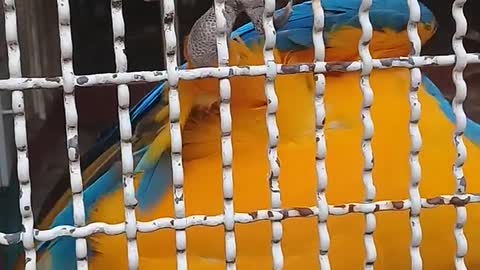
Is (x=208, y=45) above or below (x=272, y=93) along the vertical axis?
above

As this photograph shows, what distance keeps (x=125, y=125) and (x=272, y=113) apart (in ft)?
0.39

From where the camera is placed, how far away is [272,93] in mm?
642

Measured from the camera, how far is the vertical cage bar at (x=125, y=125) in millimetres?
617

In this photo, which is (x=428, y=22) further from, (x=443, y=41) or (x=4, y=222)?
(x=4, y=222)

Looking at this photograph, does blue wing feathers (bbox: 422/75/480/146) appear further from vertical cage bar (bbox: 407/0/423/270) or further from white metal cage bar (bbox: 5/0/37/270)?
white metal cage bar (bbox: 5/0/37/270)

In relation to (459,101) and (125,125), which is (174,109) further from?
(459,101)

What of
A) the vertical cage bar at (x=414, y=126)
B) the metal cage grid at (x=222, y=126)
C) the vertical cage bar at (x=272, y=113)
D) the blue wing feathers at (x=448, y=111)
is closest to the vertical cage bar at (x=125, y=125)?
the metal cage grid at (x=222, y=126)

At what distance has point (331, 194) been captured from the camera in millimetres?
904

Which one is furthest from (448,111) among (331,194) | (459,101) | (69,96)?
(69,96)

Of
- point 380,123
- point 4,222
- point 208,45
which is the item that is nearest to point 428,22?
point 380,123

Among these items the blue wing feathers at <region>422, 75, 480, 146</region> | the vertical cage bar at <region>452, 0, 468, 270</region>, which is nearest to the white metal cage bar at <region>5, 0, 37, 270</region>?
the vertical cage bar at <region>452, 0, 468, 270</region>

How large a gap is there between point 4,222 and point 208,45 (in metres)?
0.48

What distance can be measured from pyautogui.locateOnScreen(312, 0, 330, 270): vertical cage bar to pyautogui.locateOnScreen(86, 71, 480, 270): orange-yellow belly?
21cm

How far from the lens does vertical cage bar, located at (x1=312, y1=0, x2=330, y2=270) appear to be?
651 millimetres
